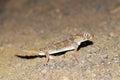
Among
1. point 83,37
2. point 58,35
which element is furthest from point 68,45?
point 58,35

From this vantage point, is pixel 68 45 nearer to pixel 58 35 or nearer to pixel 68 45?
pixel 68 45

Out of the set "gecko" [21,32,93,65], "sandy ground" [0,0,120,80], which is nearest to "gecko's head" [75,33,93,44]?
"gecko" [21,32,93,65]

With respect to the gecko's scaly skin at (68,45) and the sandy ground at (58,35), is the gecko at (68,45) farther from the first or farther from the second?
the sandy ground at (58,35)

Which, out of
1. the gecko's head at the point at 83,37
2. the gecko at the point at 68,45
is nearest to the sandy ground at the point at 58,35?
the gecko at the point at 68,45

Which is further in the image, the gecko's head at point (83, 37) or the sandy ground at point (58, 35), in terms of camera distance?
the gecko's head at point (83, 37)

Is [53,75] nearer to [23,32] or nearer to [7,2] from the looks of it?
[23,32]

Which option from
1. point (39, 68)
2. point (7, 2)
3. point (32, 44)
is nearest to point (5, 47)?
point (32, 44)

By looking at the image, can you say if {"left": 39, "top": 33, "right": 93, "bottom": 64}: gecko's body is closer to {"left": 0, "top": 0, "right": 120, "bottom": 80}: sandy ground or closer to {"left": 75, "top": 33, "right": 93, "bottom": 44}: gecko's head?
{"left": 75, "top": 33, "right": 93, "bottom": 44}: gecko's head

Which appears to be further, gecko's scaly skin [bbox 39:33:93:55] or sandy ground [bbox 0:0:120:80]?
gecko's scaly skin [bbox 39:33:93:55]
